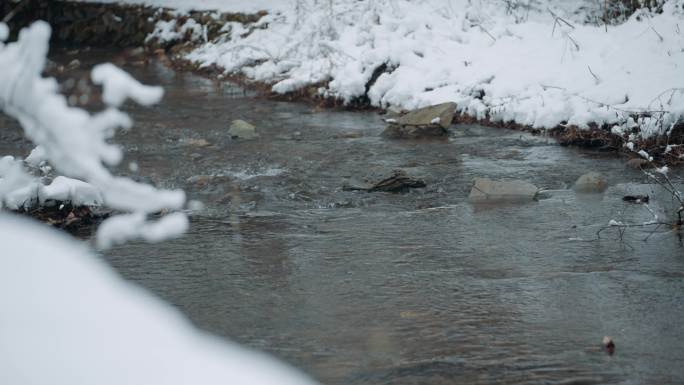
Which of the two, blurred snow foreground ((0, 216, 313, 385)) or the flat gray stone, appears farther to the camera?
the flat gray stone

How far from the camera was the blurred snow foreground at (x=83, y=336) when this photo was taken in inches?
85.0

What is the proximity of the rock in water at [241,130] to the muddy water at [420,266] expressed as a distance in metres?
0.65

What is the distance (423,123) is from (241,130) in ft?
6.63

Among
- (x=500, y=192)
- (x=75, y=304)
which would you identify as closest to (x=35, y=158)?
(x=500, y=192)

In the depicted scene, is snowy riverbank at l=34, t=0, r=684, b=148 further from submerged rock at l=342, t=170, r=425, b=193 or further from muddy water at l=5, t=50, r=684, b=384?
submerged rock at l=342, t=170, r=425, b=193

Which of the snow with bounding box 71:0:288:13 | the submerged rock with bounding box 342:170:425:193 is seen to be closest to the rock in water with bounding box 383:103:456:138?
the submerged rock with bounding box 342:170:425:193

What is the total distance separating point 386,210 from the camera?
252 inches

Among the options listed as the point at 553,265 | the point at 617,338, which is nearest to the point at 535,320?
the point at 617,338

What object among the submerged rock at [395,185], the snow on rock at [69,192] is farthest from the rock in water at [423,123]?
the snow on rock at [69,192]

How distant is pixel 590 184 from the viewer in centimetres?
687

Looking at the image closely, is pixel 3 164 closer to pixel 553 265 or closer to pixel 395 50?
pixel 553 265

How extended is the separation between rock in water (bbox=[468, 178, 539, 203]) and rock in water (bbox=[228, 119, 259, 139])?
335cm

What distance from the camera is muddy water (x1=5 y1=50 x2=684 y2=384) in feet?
12.3

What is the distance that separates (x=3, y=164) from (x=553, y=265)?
3.43m
